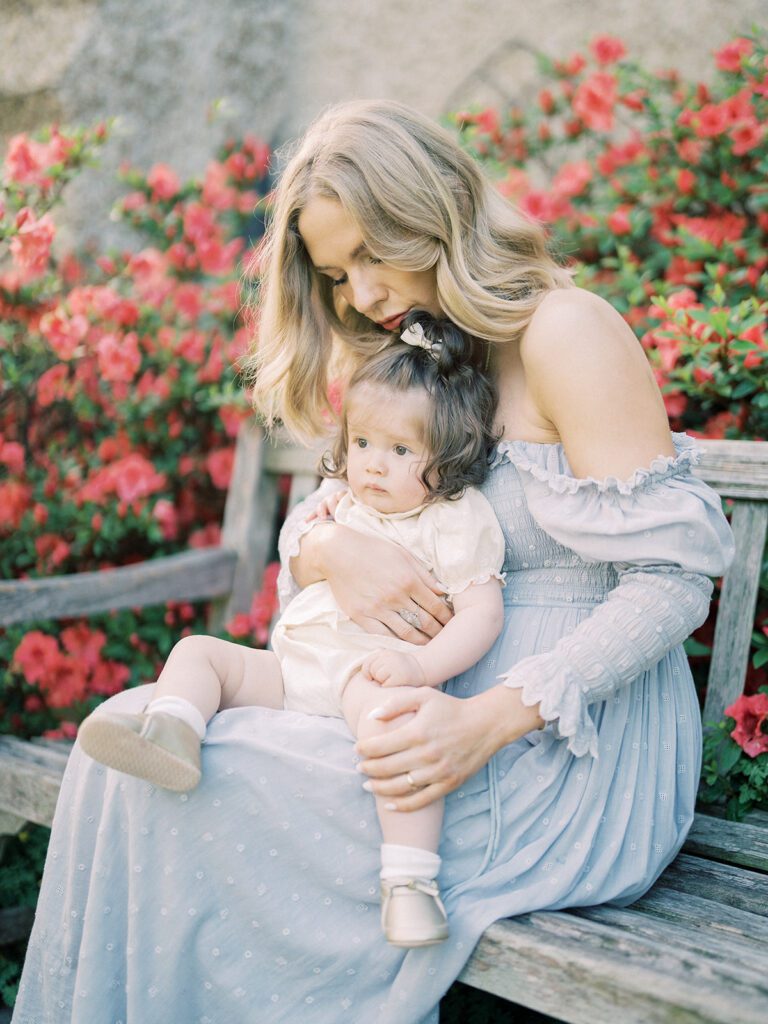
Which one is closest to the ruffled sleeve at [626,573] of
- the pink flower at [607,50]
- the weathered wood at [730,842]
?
the weathered wood at [730,842]

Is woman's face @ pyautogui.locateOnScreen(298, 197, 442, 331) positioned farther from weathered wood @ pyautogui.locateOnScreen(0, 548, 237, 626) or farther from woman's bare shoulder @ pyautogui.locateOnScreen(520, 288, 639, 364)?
weathered wood @ pyautogui.locateOnScreen(0, 548, 237, 626)

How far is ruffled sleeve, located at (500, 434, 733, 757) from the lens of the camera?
1.59 m

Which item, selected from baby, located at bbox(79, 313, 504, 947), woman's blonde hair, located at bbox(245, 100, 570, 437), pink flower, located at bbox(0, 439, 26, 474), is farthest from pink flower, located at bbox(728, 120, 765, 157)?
pink flower, located at bbox(0, 439, 26, 474)

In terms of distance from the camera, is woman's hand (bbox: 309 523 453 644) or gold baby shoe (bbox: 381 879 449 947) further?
woman's hand (bbox: 309 523 453 644)

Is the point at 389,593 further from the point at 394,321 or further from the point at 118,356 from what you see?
the point at 118,356

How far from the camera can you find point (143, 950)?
1544 millimetres

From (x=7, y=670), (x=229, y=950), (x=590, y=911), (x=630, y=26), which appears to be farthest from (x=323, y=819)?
(x=630, y=26)

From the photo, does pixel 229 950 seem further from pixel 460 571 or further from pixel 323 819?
pixel 460 571

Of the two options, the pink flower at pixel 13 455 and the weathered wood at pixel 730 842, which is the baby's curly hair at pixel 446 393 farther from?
the pink flower at pixel 13 455

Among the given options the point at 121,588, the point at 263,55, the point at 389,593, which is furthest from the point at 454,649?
the point at 263,55

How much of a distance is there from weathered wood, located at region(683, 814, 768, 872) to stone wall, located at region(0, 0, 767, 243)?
2.51 meters

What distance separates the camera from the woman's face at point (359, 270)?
1854mm

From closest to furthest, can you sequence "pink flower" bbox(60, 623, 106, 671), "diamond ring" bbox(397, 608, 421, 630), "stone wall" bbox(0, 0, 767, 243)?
"diamond ring" bbox(397, 608, 421, 630) → "pink flower" bbox(60, 623, 106, 671) → "stone wall" bbox(0, 0, 767, 243)

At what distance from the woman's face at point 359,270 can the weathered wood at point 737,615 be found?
801mm
